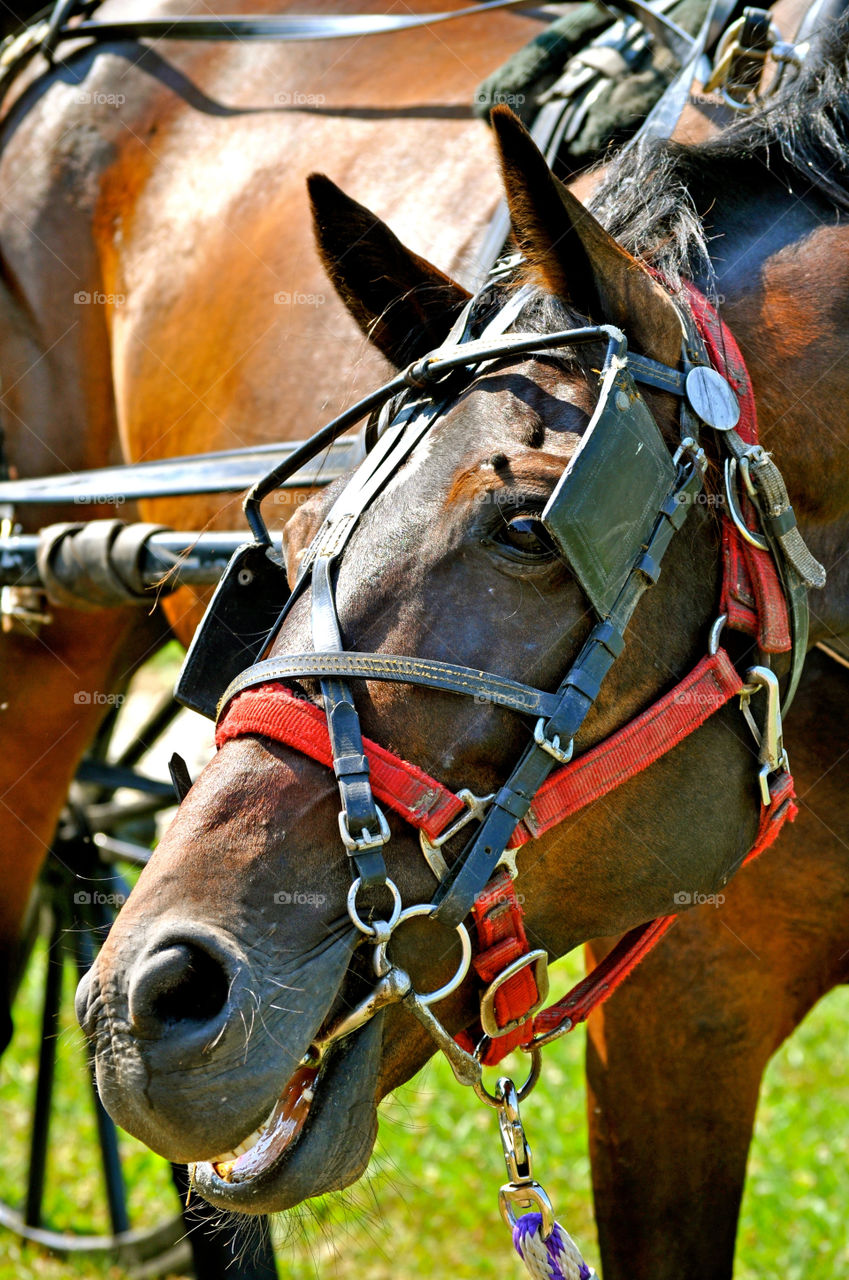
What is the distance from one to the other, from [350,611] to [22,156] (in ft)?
8.10

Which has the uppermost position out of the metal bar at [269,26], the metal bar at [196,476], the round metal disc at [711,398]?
the metal bar at [269,26]

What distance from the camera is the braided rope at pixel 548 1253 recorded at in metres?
1.71

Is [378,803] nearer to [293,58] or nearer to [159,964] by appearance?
[159,964]

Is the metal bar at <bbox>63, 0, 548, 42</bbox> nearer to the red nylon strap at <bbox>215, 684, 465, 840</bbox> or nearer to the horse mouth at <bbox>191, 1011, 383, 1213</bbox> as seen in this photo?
the red nylon strap at <bbox>215, 684, 465, 840</bbox>

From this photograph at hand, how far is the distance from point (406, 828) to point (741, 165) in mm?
1189

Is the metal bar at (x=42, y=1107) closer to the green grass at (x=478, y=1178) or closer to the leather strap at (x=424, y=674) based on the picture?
the green grass at (x=478, y=1178)

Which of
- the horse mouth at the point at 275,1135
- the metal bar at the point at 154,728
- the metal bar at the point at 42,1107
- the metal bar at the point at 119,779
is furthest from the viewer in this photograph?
the metal bar at the point at 154,728

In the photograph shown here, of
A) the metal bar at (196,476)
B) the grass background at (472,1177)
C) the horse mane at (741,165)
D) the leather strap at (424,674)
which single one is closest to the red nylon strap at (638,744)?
the leather strap at (424,674)

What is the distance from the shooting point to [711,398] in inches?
65.0

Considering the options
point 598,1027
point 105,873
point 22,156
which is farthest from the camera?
point 105,873

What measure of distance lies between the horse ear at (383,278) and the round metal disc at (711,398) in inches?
15.2

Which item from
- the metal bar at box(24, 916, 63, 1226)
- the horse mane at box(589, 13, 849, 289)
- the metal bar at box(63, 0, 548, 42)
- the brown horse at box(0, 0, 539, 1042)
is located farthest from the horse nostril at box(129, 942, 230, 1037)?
the metal bar at box(24, 916, 63, 1226)

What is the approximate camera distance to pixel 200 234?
3.15 meters

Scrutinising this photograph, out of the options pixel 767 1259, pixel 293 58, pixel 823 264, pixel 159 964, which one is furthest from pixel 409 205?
pixel 767 1259
